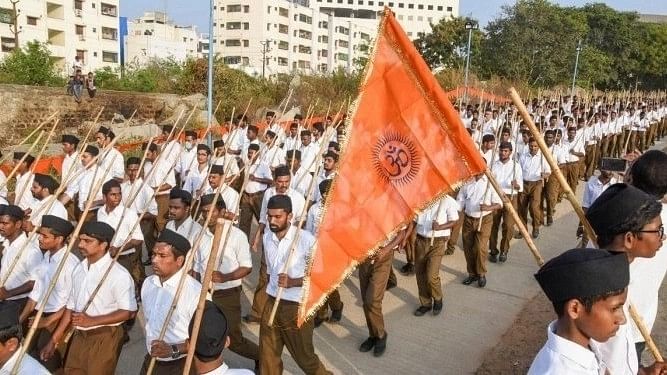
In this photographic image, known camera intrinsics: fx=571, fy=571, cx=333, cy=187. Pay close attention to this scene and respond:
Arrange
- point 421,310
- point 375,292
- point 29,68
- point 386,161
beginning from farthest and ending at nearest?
point 29,68
point 421,310
point 375,292
point 386,161

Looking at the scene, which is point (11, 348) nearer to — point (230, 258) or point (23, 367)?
point (23, 367)

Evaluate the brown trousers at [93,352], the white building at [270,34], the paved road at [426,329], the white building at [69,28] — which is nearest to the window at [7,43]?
the white building at [69,28]

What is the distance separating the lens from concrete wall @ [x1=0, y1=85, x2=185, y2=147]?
16.9 metres

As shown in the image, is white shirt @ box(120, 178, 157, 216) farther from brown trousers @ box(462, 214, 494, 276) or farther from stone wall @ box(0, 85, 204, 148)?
stone wall @ box(0, 85, 204, 148)

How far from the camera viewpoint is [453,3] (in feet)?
335

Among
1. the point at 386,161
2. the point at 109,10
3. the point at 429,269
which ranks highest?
the point at 109,10

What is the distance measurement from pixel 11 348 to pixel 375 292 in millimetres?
3187

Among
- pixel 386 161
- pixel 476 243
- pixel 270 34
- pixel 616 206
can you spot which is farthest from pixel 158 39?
pixel 616 206

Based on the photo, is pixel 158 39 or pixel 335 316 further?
pixel 158 39

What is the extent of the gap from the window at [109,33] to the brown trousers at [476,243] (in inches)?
1811

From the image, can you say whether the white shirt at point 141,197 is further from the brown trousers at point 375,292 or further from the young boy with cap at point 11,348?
the young boy with cap at point 11,348

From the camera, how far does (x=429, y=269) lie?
628 cm

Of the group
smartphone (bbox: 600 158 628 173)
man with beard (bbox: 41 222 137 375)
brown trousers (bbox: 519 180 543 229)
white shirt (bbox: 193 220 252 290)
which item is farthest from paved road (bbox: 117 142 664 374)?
smartphone (bbox: 600 158 628 173)

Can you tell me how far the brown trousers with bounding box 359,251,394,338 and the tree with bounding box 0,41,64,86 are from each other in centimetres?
1925
